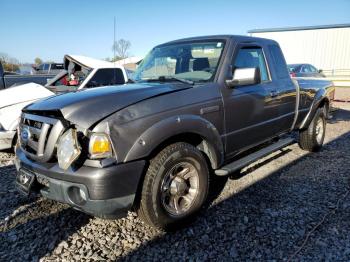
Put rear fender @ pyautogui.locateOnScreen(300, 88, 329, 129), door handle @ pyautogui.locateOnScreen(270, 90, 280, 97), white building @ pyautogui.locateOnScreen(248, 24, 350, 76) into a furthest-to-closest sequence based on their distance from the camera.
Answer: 1. white building @ pyautogui.locateOnScreen(248, 24, 350, 76)
2. rear fender @ pyautogui.locateOnScreen(300, 88, 329, 129)
3. door handle @ pyautogui.locateOnScreen(270, 90, 280, 97)

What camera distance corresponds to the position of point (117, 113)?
273 cm

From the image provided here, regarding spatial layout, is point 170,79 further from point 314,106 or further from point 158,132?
point 314,106

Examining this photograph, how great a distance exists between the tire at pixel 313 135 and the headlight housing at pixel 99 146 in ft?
14.0

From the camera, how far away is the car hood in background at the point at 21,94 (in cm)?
588

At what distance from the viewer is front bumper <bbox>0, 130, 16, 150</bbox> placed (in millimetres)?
5281

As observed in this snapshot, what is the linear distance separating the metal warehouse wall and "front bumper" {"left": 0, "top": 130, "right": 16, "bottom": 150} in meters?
32.2

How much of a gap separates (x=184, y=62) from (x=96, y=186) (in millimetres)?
2122

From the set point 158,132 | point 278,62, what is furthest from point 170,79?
point 278,62

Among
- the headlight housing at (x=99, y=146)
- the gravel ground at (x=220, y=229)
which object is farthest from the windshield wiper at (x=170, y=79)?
the gravel ground at (x=220, y=229)

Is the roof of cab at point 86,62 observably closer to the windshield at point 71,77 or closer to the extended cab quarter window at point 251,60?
the windshield at point 71,77

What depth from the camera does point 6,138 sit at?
5.30m

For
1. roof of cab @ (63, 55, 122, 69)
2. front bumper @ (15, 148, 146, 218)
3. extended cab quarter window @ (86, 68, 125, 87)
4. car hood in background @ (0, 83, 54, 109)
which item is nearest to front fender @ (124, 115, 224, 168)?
front bumper @ (15, 148, 146, 218)

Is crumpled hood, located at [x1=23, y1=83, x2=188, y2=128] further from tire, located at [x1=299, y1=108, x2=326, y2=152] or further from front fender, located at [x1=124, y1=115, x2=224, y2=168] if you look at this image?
tire, located at [x1=299, y1=108, x2=326, y2=152]

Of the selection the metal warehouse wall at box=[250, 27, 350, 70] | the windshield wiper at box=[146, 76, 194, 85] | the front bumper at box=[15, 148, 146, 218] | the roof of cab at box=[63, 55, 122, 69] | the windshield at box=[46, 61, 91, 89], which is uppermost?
the metal warehouse wall at box=[250, 27, 350, 70]
